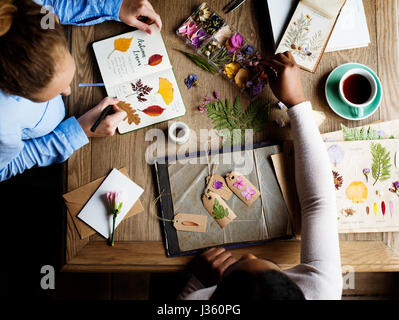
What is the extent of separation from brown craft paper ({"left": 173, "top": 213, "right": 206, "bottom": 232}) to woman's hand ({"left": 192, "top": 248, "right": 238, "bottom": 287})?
80mm

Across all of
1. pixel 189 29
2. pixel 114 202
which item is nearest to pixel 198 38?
pixel 189 29

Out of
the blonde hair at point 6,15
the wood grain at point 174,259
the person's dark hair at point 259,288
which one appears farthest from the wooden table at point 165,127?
the blonde hair at point 6,15

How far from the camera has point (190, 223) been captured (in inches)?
38.6

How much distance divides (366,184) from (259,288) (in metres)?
0.55

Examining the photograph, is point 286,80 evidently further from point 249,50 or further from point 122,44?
point 122,44

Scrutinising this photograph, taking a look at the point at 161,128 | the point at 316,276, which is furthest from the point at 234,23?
the point at 316,276

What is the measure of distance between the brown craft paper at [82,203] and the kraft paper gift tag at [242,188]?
0.31 metres

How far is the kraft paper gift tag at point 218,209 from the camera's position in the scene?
0.98 meters

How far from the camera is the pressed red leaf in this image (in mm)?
1039

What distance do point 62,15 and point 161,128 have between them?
0.51 meters

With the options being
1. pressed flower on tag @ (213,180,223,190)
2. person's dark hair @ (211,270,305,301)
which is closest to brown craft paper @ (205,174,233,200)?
pressed flower on tag @ (213,180,223,190)

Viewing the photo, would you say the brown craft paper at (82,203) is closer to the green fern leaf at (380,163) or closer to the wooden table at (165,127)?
the wooden table at (165,127)
